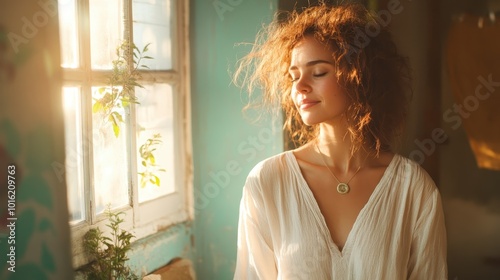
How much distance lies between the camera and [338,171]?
1.93 m

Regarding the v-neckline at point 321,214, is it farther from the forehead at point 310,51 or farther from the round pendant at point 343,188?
the forehead at point 310,51

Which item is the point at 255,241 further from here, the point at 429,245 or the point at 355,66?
the point at 355,66

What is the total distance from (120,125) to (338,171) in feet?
2.60

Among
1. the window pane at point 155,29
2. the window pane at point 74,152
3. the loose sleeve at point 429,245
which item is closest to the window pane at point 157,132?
the window pane at point 155,29

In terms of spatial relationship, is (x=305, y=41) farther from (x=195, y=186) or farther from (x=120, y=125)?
(x=195, y=186)

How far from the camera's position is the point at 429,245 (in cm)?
180

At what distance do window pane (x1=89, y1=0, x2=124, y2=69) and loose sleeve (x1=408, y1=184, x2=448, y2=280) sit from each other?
117cm

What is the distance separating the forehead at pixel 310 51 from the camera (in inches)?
71.2

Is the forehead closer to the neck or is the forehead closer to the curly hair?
the curly hair

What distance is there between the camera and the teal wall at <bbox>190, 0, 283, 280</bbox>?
2.29 metres

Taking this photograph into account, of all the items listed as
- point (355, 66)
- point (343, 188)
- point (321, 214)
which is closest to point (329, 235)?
point (321, 214)

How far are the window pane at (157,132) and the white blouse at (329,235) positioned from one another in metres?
0.47

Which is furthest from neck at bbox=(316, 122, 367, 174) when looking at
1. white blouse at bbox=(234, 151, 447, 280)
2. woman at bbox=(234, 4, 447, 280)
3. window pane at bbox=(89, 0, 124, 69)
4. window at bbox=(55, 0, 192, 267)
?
window pane at bbox=(89, 0, 124, 69)

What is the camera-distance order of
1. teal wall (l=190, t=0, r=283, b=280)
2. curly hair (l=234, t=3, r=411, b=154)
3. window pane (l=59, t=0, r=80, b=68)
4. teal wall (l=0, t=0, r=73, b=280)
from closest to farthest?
teal wall (l=0, t=0, r=73, b=280) → window pane (l=59, t=0, r=80, b=68) → curly hair (l=234, t=3, r=411, b=154) → teal wall (l=190, t=0, r=283, b=280)
